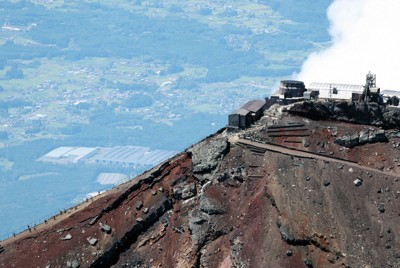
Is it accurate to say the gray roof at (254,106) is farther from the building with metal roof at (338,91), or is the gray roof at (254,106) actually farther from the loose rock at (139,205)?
the loose rock at (139,205)

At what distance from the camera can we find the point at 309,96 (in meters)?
113

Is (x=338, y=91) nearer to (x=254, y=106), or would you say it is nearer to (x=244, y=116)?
(x=254, y=106)

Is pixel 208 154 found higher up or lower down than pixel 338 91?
lower down

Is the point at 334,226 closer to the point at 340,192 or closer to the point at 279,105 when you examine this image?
the point at 340,192

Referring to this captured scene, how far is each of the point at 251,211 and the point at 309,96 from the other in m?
21.8

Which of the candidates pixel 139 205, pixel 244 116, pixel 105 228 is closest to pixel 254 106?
pixel 244 116

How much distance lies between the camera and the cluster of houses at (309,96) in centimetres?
10862

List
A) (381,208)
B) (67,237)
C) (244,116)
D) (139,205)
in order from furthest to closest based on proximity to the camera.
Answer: (244,116), (139,205), (67,237), (381,208)

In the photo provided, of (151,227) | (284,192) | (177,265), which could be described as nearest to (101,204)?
(151,227)

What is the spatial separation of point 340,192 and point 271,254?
10.7 meters

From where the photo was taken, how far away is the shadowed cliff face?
92.4 m

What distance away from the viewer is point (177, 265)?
96188 millimetres

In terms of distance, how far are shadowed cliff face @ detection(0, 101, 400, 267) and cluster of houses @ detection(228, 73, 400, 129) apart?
76.0 inches

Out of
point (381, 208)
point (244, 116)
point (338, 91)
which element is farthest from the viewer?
point (338, 91)
